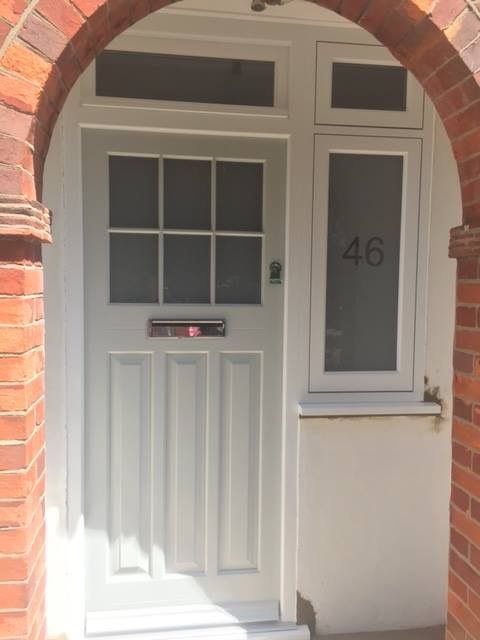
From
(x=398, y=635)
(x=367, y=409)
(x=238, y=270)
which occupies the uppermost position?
(x=238, y=270)

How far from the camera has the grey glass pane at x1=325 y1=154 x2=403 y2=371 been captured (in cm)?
283

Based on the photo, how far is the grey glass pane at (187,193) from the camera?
9.03 ft

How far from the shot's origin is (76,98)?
2561 millimetres

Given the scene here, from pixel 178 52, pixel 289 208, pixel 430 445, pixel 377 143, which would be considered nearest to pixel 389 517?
pixel 430 445

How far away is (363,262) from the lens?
2869 millimetres

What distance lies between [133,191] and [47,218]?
1157 mm

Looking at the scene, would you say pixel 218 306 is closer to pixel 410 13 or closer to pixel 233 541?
pixel 233 541

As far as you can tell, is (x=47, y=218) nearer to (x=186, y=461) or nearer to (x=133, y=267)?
(x=133, y=267)

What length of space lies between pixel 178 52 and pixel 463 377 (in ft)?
6.39

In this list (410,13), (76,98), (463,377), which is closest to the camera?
(410,13)

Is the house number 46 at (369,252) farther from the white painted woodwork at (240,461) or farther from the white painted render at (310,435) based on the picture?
the white painted woodwork at (240,461)

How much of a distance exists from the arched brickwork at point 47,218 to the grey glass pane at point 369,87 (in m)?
0.99

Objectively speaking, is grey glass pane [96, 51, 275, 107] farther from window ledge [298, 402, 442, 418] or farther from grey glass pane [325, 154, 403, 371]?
window ledge [298, 402, 442, 418]

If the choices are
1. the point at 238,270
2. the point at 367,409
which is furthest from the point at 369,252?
the point at 367,409
